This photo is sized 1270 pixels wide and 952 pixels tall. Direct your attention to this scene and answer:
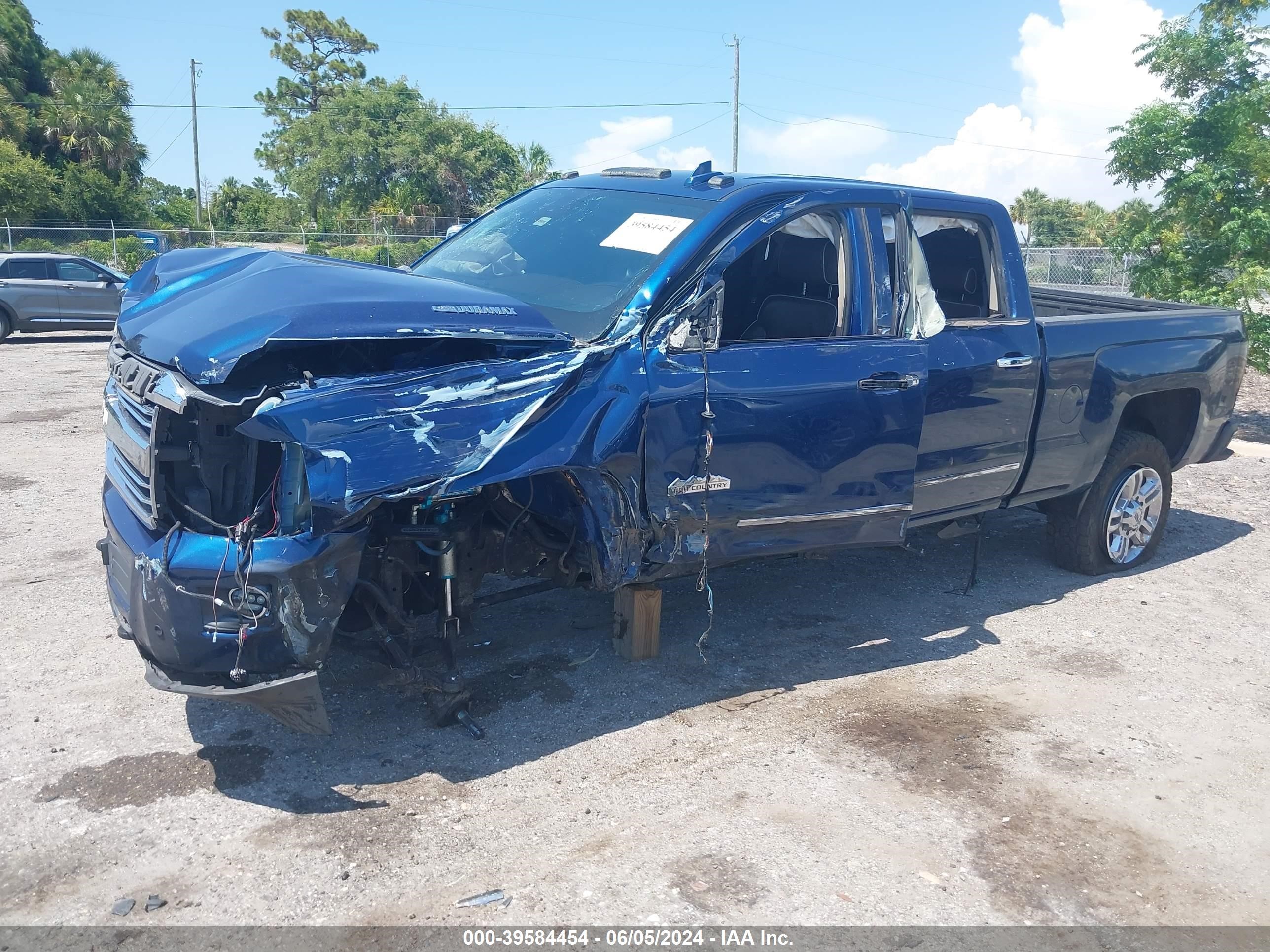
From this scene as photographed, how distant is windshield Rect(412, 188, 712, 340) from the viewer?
435 cm

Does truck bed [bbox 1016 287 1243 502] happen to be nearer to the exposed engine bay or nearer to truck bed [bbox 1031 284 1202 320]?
truck bed [bbox 1031 284 1202 320]

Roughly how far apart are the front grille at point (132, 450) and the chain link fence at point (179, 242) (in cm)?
2186

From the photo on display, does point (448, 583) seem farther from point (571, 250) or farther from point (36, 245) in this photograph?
point (36, 245)

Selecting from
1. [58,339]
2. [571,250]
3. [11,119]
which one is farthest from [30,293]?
[11,119]

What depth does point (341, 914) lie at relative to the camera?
313 centimetres

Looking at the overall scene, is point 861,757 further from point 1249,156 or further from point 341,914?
point 1249,156

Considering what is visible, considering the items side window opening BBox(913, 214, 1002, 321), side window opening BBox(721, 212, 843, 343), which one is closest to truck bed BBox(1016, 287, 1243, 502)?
side window opening BBox(913, 214, 1002, 321)

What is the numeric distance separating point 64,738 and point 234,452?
55.7 inches

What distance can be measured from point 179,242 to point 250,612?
99.9 feet

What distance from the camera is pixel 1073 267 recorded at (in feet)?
80.3

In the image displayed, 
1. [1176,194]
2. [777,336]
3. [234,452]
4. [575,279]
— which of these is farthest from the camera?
[1176,194]

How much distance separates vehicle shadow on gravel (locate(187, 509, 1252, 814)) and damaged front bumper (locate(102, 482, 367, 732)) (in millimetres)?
490

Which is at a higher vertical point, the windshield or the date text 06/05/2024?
the windshield

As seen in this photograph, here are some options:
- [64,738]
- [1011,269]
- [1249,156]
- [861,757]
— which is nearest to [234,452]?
[64,738]
